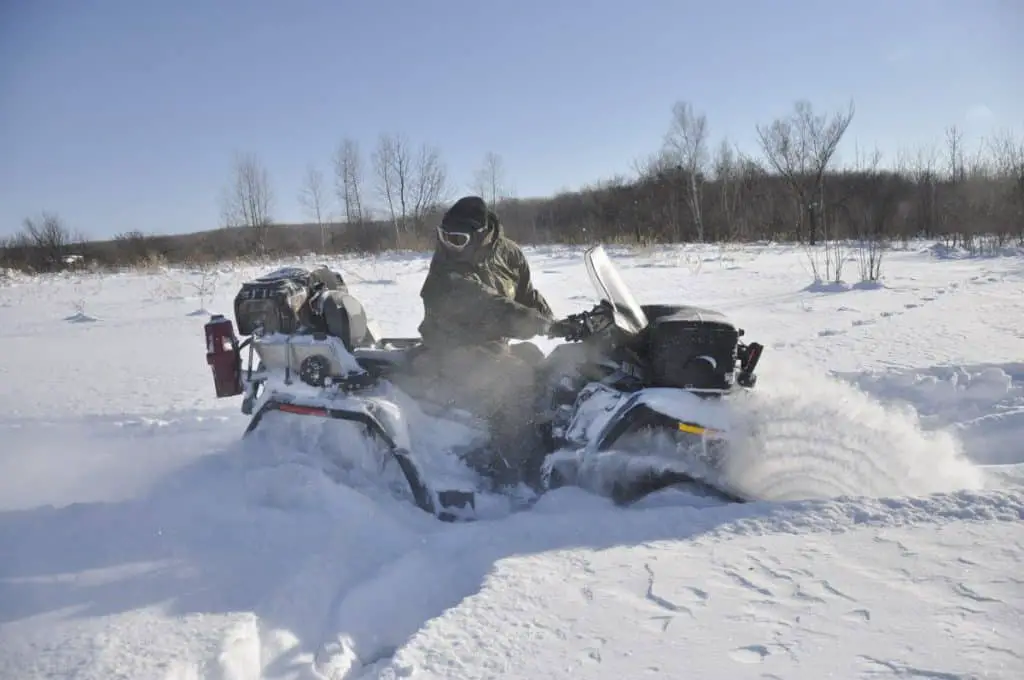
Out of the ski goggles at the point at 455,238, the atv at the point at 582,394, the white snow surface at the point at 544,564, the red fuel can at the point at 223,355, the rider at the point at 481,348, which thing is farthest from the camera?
the ski goggles at the point at 455,238

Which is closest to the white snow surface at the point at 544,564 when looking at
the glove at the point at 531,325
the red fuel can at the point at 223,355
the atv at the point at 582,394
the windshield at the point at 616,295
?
the atv at the point at 582,394

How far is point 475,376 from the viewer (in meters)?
3.40

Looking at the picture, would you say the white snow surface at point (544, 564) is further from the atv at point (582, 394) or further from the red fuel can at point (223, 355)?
the red fuel can at point (223, 355)

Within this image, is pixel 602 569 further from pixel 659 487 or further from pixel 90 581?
pixel 90 581

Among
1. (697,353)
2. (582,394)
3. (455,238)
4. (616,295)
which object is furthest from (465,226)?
(697,353)

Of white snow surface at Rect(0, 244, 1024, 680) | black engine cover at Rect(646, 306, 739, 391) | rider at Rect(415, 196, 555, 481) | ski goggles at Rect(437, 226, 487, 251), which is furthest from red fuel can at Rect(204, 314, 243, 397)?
black engine cover at Rect(646, 306, 739, 391)

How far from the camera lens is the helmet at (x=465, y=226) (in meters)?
3.65

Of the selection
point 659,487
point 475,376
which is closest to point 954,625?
point 659,487

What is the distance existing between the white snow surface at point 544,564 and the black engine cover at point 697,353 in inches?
6.9

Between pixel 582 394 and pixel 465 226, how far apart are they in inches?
45.7

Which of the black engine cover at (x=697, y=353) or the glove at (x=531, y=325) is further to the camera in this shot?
the glove at (x=531, y=325)

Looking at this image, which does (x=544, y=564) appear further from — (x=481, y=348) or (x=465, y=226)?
(x=465, y=226)

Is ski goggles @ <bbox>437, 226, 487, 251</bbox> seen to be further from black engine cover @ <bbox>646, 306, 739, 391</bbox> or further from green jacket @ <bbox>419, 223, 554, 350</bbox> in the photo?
black engine cover @ <bbox>646, 306, 739, 391</bbox>

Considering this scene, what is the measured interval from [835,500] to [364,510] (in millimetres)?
2068
